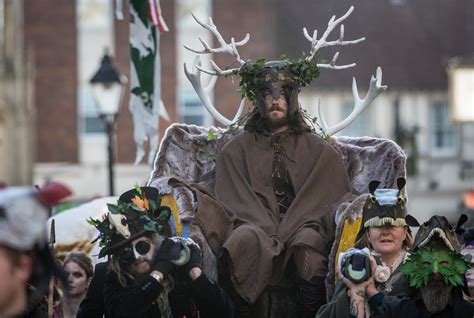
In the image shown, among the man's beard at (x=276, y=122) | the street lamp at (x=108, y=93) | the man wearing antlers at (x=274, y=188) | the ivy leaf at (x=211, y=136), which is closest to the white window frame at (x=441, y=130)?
the street lamp at (x=108, y=93)

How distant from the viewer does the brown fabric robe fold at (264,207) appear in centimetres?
1102

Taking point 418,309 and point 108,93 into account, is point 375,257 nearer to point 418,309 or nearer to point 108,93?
point 418,309

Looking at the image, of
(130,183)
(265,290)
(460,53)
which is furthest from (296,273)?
(460,53)

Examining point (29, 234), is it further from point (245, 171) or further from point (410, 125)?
point (410, 125)

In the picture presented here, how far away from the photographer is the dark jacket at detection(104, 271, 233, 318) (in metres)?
9.73

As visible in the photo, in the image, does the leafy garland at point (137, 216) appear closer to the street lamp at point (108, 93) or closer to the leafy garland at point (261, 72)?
the leafy garland at point (261, 72)

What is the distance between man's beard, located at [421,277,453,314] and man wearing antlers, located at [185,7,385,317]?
5.24ft

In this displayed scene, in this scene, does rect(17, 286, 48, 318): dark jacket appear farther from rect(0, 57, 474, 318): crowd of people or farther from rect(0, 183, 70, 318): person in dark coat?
rect(0, 183, 70, 318): person in dark coat

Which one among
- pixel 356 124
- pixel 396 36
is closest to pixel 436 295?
pixel 396 36

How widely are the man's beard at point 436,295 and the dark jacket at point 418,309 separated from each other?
3cm

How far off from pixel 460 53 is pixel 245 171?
3982 centimetres

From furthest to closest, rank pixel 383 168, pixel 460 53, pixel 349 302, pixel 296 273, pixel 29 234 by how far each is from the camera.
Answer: pixel 460 53, pixel 383 168, pixel 296 273, pixel 349 302, pixel 29 234

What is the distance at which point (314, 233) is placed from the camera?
11234 millimetres

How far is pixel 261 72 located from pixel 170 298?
2.16 meters
